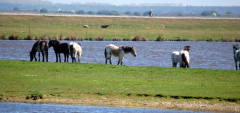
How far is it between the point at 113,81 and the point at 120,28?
66.4 m

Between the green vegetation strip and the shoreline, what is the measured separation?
13.2 inches

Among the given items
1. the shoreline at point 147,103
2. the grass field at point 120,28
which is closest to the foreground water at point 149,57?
the shoreline at point 147,103

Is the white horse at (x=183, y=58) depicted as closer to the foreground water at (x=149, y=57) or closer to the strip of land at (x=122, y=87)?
the strip of land at (x=122, y=87)

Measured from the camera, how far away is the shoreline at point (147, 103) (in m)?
16.8

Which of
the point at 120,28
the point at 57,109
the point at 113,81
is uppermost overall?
the point at 120,28

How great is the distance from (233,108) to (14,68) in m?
11.6

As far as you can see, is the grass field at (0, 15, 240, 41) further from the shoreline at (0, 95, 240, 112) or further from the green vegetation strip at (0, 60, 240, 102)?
the shoreline at (0, 95, 240, 112)

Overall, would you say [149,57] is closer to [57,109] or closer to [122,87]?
[122,87]

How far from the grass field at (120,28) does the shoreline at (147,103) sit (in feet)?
149

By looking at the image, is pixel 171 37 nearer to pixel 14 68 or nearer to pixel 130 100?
pixel 14 68

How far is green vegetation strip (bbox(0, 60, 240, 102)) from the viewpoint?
59.5 ft

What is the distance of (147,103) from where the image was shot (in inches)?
678

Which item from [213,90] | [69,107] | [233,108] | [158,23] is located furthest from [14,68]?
[158,23]

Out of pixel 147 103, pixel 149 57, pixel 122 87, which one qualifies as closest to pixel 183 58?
pixel 122 87
